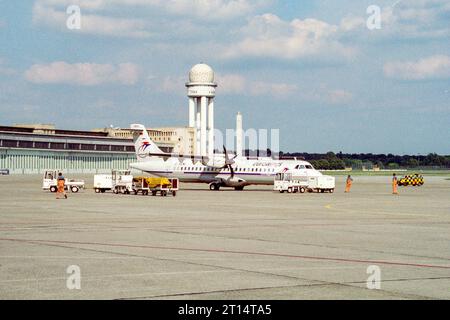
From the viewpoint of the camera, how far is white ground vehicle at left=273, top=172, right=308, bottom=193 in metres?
68.4

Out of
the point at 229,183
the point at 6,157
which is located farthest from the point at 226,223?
the point at 6,157

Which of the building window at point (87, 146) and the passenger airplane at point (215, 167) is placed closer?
the passenger airplane at point (215, 167)

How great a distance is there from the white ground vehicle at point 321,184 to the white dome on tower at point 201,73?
11225cm

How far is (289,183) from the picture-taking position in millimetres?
68438

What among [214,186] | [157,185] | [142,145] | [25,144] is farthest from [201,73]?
[157,185]

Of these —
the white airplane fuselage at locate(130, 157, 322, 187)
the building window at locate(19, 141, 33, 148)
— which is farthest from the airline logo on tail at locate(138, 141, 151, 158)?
the building window at locate(19, 141, 33, 148)

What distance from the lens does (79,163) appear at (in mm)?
162125

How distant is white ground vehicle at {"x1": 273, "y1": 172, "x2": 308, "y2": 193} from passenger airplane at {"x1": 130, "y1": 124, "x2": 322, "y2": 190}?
2.52ft

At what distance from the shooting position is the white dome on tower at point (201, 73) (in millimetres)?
178875

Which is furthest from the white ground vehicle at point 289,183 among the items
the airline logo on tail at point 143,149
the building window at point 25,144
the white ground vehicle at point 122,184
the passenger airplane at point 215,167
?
the building window at point 25,144

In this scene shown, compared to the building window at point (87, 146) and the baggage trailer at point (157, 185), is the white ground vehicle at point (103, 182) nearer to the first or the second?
the baggage trailer at point (157, 185)

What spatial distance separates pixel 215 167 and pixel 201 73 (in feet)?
341

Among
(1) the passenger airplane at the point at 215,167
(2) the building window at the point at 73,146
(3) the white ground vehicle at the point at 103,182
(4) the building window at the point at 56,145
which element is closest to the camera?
(3) the white ground vehicle at the point at 103,182
